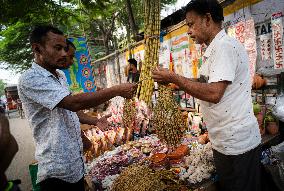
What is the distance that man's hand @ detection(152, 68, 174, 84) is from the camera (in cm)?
217

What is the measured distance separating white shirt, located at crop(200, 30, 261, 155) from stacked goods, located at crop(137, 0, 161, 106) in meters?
2.37

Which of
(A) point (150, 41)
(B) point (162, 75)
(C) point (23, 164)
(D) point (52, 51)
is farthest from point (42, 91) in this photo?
(C) point (23, 164)

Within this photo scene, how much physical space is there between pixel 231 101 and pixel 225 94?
0.08 metres

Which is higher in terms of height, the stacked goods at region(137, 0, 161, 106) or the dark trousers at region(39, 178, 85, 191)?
the stacked goods at region(137, 0, 161, 106)

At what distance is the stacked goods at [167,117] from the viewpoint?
9.15 ft

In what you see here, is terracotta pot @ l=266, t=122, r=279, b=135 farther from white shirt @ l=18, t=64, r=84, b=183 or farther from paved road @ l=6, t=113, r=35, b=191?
paved road @ l=6, t=113, r=35, b=191

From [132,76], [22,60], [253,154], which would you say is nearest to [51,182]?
[253,154]

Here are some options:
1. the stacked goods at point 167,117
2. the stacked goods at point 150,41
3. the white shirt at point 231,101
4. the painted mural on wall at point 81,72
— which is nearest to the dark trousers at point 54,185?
the stacked goods at point 167,117

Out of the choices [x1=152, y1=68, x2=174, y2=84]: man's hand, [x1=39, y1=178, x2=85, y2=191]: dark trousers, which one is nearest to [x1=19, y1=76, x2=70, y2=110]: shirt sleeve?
[x1=39, y1=178, x2=85, y2=191]: dark trousers

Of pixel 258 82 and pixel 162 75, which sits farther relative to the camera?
pixel 258 82

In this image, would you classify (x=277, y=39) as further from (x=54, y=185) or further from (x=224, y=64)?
(x=54, y=185)

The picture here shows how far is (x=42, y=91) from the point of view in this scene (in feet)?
6.75

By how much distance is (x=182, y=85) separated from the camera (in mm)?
2098

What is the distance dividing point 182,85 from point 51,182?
4.50 ft
